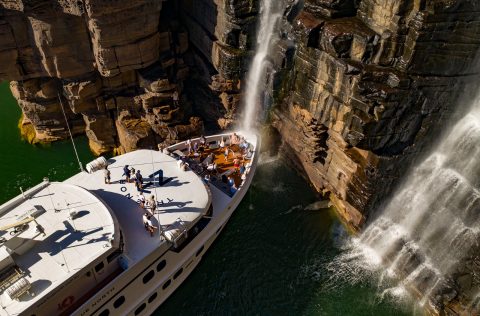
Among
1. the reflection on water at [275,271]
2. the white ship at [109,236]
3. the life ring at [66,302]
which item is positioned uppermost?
the white ship at [109,236]

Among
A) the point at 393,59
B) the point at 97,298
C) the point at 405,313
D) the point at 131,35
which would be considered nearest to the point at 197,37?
the point at 131,35

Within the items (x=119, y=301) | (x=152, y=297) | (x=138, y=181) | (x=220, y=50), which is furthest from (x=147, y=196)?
(x=220, y=50)

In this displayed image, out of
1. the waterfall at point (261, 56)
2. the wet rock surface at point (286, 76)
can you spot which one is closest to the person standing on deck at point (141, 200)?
the wet rock surface at point (286, 76)

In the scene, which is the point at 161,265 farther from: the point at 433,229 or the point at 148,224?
the point at 433,229

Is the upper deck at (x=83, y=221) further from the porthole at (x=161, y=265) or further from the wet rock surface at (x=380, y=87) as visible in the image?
the wet rock surface at (x=380, y=87)

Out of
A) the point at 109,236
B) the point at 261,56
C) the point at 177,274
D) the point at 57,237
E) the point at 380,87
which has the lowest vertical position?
the point at 177,274

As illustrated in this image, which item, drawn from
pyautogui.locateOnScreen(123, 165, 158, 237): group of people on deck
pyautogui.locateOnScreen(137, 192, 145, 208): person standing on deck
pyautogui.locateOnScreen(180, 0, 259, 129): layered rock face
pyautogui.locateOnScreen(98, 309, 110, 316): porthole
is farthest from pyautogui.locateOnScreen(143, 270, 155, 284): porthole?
pyautogui.locateOnScreen(180, 0, 259, 129): layered rock face

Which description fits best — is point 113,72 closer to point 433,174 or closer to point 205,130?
point 205,130
